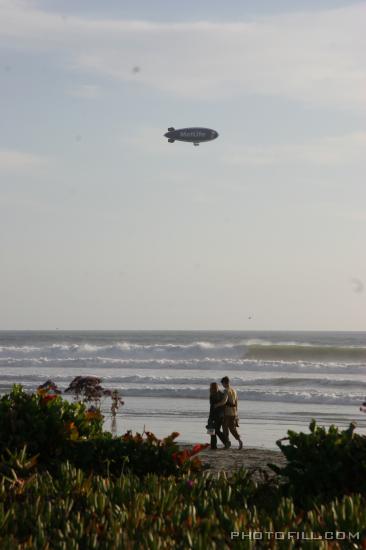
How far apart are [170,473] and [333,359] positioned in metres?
68.4

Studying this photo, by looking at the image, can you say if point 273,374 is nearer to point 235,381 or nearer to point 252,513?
point 235,381

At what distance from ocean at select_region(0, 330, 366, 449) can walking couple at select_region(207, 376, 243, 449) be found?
4.68 ft

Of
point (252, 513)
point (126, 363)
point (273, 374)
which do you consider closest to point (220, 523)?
point (252, 513)

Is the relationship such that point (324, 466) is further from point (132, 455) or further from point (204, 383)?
point (204, 383)

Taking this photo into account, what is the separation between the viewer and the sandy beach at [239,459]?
52.9 ft

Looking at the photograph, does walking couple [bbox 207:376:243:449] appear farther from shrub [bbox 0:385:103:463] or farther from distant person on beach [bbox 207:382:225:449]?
shrub [bbox 0:385:103:463]

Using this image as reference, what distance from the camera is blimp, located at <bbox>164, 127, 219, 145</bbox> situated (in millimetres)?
78350

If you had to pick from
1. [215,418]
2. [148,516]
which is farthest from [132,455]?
[215,418]

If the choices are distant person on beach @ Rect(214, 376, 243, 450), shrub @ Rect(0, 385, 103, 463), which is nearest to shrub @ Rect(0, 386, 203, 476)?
shrub @ Rect(0, 385, 103, 463)

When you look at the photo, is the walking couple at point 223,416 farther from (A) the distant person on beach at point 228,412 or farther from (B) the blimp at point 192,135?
(B) the blimp at point 192,135

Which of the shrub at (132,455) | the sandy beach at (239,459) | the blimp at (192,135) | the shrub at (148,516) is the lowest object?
the sandy beach at (239,459)

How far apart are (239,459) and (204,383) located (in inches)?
1228

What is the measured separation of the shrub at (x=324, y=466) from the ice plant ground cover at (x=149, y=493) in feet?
0.03

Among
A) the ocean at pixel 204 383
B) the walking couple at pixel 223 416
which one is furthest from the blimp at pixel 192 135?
the walking couple at pixel 223 416
